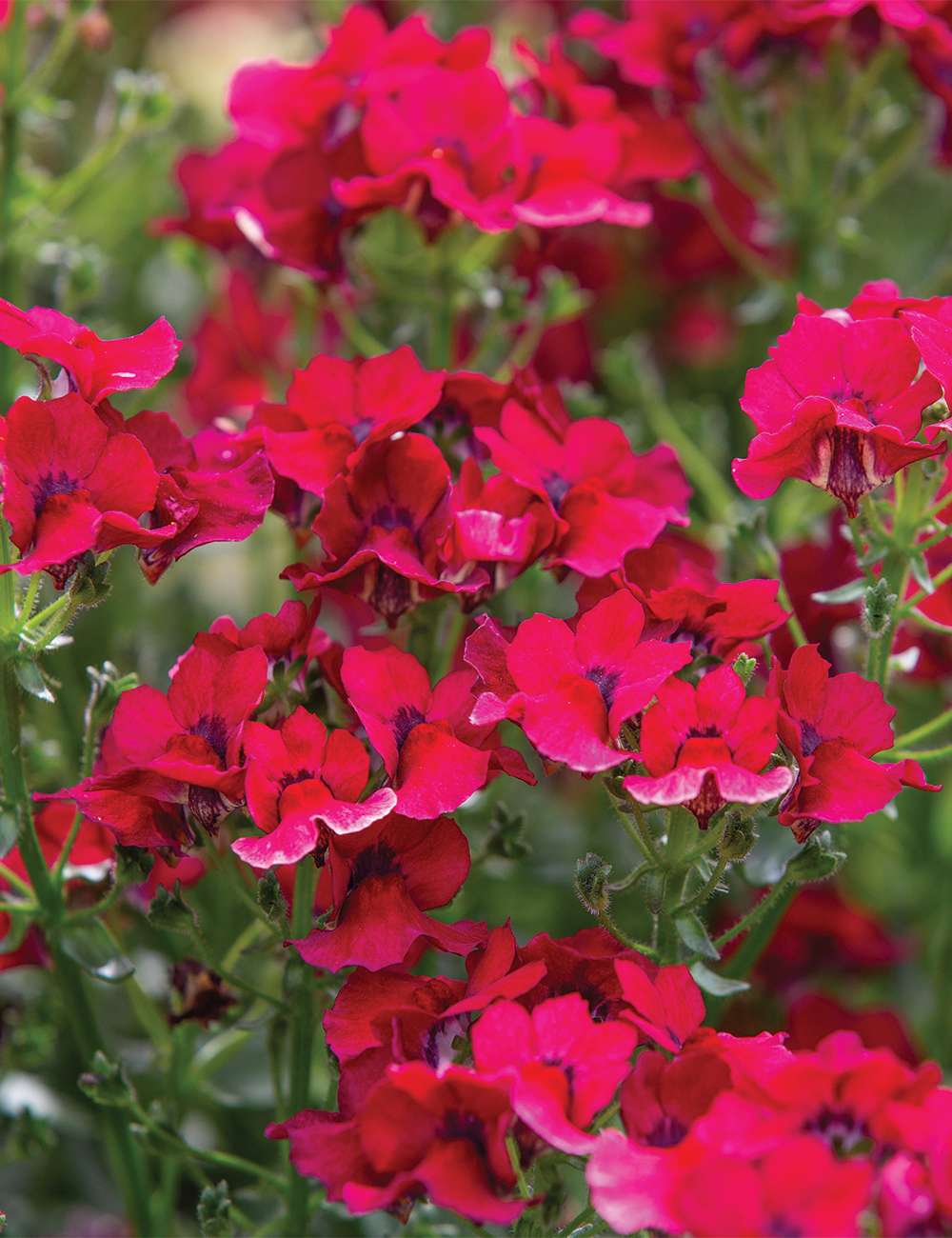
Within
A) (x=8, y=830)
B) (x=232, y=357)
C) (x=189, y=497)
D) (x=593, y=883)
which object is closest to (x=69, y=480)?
(x=189, y=497)

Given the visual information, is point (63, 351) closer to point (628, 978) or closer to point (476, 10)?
point (628, 978)

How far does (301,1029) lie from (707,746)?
0.26 meters

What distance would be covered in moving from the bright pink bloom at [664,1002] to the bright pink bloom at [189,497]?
25cm

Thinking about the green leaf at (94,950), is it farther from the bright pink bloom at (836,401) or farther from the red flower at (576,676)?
the bright pink bloom at (836,401)

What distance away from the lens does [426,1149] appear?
44 centimetres

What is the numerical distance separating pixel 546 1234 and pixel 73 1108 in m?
0.52

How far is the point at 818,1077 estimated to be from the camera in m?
0.42

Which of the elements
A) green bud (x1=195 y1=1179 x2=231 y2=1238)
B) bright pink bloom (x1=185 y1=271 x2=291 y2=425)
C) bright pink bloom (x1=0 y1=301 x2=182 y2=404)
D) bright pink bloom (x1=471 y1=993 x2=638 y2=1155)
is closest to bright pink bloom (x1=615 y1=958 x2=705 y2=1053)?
bright pink bloom (x1=471 y1=993 x2=638 y2=1155)

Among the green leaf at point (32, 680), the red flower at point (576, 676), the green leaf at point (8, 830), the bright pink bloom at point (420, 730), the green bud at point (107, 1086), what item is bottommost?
the green bud at point (107, 1086)

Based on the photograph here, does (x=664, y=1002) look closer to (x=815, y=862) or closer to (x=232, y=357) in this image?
(x=815, y=862)

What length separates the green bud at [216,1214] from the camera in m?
0.58

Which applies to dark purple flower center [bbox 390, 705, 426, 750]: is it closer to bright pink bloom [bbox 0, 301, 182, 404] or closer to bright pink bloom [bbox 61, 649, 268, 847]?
bright pink bloom [bbox 61, 649, 268, 847]

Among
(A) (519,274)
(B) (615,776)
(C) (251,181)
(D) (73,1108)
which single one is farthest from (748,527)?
(D) (73,1108)

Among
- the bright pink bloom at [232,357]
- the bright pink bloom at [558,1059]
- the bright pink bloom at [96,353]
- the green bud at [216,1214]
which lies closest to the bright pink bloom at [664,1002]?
the bright pink bloom at [558,1059]
